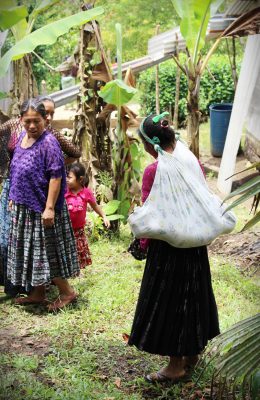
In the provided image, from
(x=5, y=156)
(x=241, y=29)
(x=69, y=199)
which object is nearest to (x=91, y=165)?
(x=69, y=199)

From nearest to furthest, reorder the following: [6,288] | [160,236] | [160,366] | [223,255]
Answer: [160,236], [160,366], [6,288], [223,255]

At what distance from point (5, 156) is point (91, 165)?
185cm

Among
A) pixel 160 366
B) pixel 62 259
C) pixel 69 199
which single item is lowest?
pixel 160 366

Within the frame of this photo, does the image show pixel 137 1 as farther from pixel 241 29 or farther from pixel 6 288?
pixel 6 288

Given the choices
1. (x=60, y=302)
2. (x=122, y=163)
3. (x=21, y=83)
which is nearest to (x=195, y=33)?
(x=122, y=163)

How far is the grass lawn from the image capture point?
3.54 meters

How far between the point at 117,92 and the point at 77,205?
1291 mm

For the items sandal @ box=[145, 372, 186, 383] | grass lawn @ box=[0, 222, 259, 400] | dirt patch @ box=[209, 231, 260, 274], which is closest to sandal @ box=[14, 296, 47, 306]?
grass lawn @ box=[0, 222, 259, 400]

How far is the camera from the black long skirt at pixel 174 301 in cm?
338

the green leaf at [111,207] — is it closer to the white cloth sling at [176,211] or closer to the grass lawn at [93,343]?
the grass lawn at [93,343]

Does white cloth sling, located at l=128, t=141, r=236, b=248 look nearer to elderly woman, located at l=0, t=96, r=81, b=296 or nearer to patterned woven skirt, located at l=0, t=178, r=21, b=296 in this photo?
elderly woman, located at l=0, t=96, r=81, b=296

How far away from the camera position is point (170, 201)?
3.22 meters

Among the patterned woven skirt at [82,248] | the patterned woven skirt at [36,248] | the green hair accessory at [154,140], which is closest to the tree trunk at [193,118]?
the patterned woven skirt at [82,248]

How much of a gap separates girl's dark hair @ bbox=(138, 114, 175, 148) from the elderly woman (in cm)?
123
